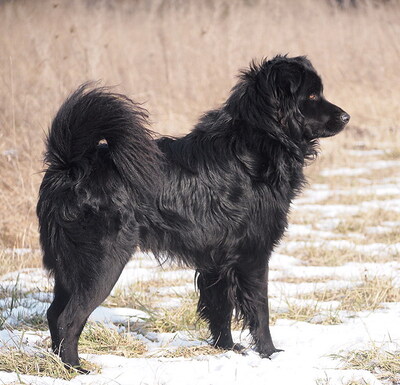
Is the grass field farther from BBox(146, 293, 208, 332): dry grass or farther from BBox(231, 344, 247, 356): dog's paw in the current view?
BBox(231, 344, 247, 356): dog's paw

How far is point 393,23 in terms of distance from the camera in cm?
1346

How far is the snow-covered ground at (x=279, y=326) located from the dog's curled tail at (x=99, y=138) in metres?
0.91

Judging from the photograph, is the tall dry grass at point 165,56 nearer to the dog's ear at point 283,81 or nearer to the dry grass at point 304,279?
the dog's ear at point 283,81

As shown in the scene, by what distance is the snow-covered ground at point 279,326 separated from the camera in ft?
9.31

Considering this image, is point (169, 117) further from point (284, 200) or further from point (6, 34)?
point (284, 200)

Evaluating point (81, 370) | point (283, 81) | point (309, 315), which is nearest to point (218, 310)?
point (309, 315)

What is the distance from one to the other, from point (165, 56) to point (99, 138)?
740cm

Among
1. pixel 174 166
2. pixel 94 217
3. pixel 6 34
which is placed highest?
pixel 6 34

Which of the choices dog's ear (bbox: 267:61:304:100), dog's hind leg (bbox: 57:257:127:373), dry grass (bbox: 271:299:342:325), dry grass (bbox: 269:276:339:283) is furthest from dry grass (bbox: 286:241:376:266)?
dog's hind leg (bbox: 57:257:127:373)

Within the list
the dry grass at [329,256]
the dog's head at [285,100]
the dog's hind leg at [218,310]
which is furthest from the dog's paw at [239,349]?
the dry grass at [329,256]

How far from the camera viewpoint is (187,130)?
29.5 feet

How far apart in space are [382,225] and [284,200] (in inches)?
150

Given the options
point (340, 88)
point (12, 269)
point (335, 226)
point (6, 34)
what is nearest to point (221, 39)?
point (340, 88)

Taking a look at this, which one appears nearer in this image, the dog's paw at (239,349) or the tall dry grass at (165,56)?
the dog's paw at (239,349)
